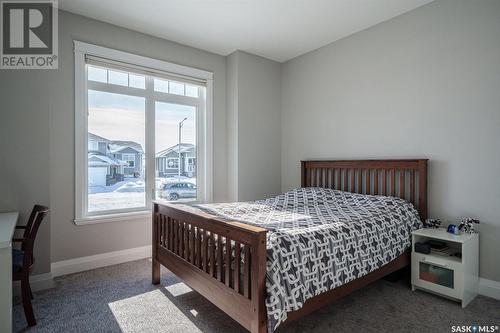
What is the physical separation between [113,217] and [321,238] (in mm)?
2390

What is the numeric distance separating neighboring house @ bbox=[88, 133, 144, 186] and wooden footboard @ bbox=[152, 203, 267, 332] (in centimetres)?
113

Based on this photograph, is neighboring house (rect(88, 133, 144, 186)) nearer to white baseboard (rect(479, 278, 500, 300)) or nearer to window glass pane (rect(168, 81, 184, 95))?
window glass pane (rect(168, 81, 184, 95))

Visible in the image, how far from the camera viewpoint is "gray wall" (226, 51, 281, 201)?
3.94 meters

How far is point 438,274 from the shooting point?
2.37 m

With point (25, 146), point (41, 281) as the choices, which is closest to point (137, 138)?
point (25, 146)

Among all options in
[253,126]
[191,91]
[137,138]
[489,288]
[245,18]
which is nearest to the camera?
[489,288]

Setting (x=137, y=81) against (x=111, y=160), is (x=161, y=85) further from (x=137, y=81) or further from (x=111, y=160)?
(x=111, y=160)

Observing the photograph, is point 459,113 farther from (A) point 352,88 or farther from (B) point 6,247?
(B) point 6,247

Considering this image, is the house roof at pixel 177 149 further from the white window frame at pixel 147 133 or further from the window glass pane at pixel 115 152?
the window glass pane at pixel 115 152

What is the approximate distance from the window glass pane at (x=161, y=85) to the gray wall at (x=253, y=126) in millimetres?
887

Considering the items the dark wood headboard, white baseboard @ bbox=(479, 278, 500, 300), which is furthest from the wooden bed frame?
white baseboard @ bbox=(479, 278, 500, 300)

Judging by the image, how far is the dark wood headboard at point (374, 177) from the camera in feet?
9.13

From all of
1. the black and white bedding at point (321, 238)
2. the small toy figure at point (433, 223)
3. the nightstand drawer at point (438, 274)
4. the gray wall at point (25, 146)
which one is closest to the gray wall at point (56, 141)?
the gray wall at point (25, 146)

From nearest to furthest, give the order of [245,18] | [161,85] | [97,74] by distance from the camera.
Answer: [245,18] → [97,74] → [161,85]
